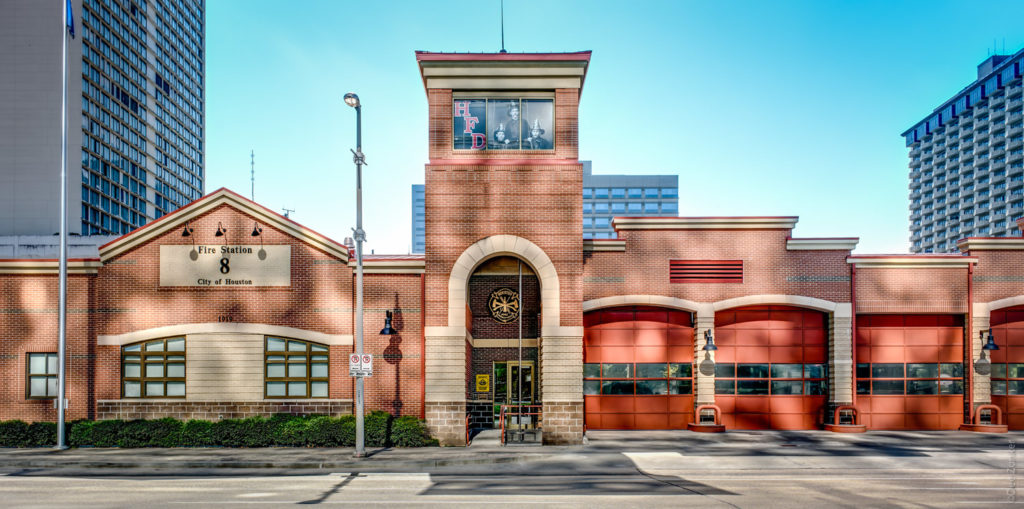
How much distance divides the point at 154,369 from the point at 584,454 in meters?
14.3

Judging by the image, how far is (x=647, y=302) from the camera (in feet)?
80.1

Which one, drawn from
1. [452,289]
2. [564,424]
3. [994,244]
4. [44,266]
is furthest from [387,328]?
[994,244]

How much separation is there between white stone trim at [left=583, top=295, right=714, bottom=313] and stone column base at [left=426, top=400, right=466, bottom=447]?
6145 mm

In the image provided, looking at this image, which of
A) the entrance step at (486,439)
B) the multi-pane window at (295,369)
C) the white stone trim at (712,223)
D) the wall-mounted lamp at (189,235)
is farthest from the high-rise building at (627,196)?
the wall-mounted lamp at (189,235)

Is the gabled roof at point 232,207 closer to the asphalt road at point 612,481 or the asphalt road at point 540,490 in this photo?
the asphalt road at point 612,481

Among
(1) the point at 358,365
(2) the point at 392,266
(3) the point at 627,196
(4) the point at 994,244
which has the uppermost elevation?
(3) the point at 627,196

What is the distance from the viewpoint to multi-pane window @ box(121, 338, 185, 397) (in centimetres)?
2223

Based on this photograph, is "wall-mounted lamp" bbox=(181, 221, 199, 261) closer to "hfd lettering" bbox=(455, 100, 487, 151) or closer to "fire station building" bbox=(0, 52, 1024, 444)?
"fire station building" bbox=(0, 52, 1024, 444)

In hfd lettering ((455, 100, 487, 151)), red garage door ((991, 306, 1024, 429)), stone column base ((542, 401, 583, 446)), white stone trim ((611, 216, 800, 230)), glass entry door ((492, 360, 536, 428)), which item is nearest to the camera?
stone column base ((542, 401, 583, 446))

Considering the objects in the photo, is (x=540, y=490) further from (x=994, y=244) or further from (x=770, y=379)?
(x=994, y=244)

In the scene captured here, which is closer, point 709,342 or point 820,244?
point 709,342

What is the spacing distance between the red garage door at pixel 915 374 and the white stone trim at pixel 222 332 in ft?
62.3

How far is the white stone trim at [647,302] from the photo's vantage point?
79.9 ft

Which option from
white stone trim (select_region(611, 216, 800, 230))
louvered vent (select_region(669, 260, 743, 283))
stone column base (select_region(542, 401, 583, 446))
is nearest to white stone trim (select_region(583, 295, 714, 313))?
louvered vent (select_region(669, 260, 743, 283))
